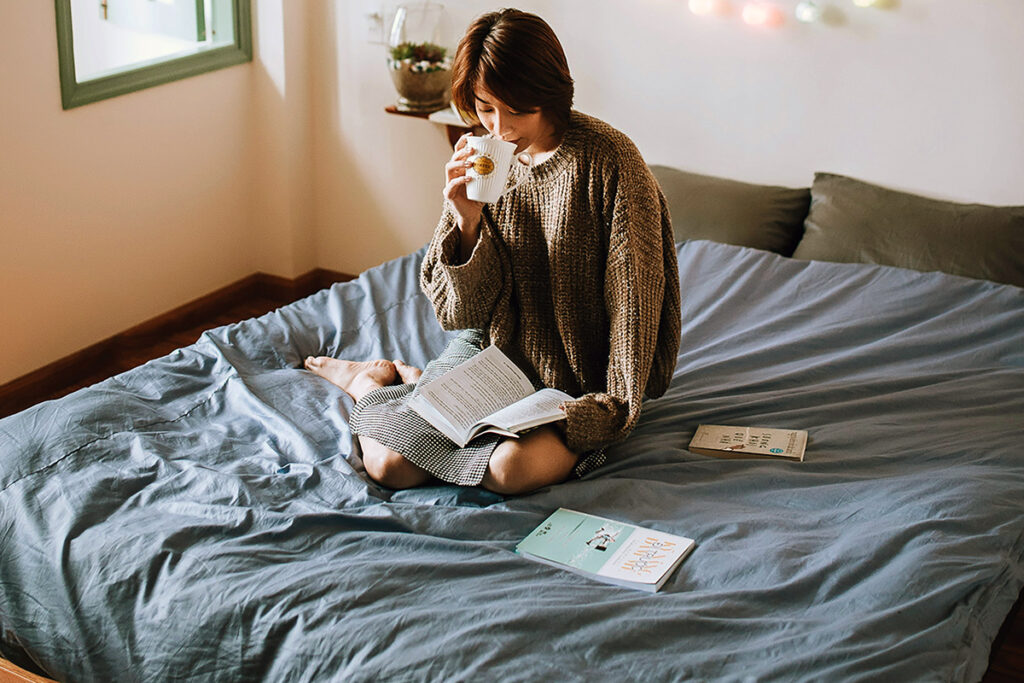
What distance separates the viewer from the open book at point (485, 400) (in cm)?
176

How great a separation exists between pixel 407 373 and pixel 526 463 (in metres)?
0.53

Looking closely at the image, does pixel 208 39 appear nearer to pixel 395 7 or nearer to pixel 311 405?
pixel 395 7

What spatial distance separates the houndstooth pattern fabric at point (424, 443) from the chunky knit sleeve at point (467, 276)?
12cm

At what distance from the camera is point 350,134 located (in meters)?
3.39

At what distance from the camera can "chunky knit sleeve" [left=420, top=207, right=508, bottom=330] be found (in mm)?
1925

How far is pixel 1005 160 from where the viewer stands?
261 centimetres

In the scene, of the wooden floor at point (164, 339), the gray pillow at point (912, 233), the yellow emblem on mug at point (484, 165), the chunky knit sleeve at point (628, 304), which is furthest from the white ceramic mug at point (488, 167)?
the wooden floor at point (164, 339)

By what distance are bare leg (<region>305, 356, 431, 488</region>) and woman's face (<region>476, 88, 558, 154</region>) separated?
0.54m

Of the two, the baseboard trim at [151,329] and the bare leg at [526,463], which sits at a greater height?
the bare leg at [526,463]

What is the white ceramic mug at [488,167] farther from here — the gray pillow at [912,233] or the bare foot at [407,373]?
the gray pillow at [912,233]

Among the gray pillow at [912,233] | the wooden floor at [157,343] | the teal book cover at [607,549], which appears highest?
the gray pillow at [912,233]

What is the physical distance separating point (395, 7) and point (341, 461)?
5.84 ft

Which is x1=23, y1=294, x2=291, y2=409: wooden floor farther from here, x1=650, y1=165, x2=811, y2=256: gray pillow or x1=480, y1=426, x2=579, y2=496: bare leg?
x1=480, y1=426, x2=579, y2=496: bare leg

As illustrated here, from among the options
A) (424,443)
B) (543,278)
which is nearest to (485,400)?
(424,443)
